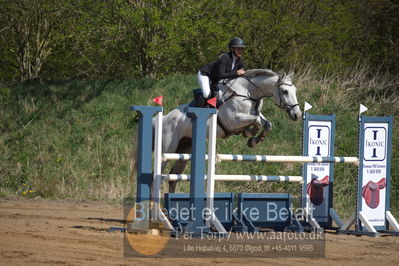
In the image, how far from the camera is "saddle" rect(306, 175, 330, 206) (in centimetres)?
845

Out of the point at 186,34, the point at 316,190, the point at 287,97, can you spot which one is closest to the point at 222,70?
the point at 287,97

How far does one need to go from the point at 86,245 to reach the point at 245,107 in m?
3.89

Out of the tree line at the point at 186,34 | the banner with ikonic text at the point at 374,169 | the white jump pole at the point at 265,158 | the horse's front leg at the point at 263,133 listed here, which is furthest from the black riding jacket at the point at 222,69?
the tree line at the point at 186,34

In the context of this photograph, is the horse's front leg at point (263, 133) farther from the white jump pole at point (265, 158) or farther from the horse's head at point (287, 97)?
the white jump pole at point (265, 158)

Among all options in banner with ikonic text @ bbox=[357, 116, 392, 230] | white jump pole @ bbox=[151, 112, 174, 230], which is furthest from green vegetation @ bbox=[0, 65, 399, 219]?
white jump pole @ bbox=[151, 112, 174, 230]

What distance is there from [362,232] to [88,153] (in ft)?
25.4

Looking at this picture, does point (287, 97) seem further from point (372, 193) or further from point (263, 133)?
point (372, 193)

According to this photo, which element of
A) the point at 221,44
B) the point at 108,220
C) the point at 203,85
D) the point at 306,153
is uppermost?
the point at 221,44

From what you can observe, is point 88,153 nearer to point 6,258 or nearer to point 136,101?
point 136,101

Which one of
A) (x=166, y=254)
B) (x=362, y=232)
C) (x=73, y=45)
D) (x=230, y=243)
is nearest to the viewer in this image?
(x=166, y=254)

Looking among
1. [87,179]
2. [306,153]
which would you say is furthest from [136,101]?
[306,153]

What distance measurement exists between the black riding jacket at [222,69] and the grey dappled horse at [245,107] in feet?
0.96

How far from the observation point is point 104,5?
1756 cm

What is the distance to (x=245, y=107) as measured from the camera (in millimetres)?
9258
